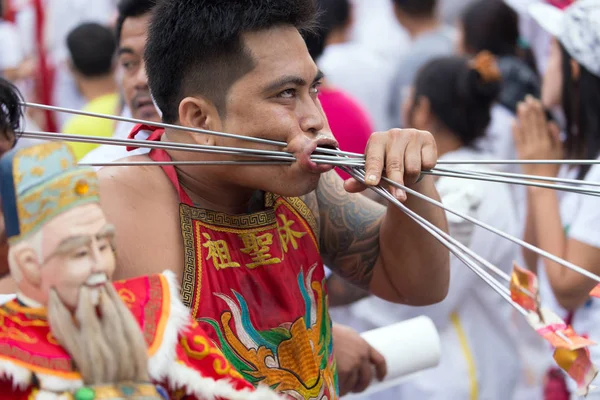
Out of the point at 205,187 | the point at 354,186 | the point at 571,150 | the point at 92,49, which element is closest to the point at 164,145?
the point at 205,187

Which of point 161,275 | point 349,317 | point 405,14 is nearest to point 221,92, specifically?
point 161,275

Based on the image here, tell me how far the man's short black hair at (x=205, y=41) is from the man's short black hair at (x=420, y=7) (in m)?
3.46

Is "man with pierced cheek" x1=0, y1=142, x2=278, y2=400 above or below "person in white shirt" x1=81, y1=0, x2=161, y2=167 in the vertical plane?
below

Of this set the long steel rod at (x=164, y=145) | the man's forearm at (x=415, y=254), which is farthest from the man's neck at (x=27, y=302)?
the man's forearm at (x=415, y=254)

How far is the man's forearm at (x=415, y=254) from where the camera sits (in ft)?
6.49

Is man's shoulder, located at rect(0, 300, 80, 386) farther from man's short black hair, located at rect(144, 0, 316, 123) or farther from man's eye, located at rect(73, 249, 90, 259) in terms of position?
man's short black hair, located at rect(144, 0, 316, 123)

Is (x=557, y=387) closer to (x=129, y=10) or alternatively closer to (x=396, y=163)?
(x=396, y=163)

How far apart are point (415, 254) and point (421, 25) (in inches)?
136

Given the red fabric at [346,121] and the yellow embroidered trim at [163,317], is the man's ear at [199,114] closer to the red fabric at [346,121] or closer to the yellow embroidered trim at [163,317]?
the yellow embroidered trim at [163,317]

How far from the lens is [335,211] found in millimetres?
2098

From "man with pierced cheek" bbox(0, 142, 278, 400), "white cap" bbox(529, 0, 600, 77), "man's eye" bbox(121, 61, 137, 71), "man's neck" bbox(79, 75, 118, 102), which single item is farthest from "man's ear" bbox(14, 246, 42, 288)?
"man's neck" bbox(79, 75, 118, 102)

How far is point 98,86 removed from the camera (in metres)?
4.65

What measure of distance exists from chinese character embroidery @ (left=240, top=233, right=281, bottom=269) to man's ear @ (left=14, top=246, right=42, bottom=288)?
23.8 inches

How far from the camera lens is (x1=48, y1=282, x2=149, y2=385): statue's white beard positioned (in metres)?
1.25
